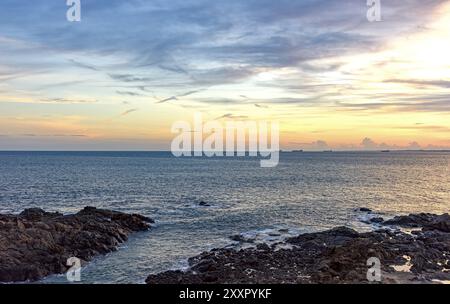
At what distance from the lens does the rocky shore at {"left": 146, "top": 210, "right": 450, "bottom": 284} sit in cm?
2825

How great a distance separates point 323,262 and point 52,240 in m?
24.7

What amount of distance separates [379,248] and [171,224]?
27.7m

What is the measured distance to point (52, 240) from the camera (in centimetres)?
3684

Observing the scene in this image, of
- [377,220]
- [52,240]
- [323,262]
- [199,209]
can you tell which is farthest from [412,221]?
[52,240]

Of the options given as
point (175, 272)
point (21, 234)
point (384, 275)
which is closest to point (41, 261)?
point (21, 234)

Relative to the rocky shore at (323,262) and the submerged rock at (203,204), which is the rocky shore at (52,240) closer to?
the rocky shore at (323,262)

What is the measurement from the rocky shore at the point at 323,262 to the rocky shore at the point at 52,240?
368 inches

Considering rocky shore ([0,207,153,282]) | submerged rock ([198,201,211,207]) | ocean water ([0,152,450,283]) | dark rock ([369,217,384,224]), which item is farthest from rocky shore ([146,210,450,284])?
submerged rock ([198,201,211,207])

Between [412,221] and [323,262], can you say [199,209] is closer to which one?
[412,221]

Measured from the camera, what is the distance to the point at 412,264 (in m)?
31.5

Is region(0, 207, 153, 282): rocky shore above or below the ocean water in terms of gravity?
above

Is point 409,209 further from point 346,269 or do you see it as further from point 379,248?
point 346,269

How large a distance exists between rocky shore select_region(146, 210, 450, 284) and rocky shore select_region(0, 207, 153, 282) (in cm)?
935

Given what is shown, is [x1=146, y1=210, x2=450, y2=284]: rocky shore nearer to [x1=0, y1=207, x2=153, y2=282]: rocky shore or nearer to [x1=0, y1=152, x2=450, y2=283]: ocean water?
[x1=0, y1=152, x2=450, y2=283]: ocean water
